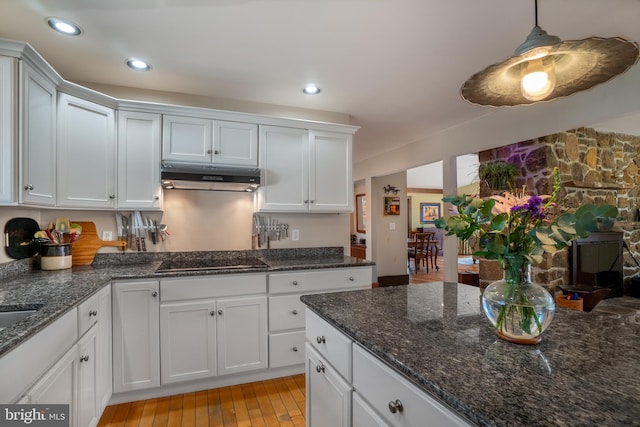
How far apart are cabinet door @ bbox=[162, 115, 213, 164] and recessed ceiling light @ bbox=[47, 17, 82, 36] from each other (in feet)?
2.48

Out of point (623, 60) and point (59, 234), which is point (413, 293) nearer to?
point (623, 60)

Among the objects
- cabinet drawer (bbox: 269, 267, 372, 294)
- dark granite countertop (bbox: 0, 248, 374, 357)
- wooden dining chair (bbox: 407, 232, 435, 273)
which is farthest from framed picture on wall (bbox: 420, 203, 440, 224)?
cabinet drawer (bbox: 269, 267, 372, 294)

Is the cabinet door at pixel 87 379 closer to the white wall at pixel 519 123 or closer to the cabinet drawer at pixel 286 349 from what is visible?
the cabinet drawer at pixel 286 349

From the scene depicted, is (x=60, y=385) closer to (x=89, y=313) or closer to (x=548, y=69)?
(x=89, y=313)

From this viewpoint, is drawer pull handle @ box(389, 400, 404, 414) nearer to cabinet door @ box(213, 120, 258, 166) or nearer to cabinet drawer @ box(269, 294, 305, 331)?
cabinet drawer @ box(269, 294, 305, 331)

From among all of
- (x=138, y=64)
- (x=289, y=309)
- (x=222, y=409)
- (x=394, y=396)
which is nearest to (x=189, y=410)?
(x=222, y=409)

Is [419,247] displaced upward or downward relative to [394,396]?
downward

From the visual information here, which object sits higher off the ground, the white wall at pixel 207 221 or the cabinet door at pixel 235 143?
the cabinet door at pixel 235 143

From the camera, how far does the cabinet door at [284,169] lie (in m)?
2.88

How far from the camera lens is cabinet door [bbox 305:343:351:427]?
1.14m

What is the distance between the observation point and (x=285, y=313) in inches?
100

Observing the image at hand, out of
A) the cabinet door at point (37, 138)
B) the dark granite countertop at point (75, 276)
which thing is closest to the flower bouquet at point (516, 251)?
the dark granite countertop at point (75, 276)

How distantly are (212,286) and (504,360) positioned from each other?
78.3 inches

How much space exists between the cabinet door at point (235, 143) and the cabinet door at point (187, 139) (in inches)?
2.3
